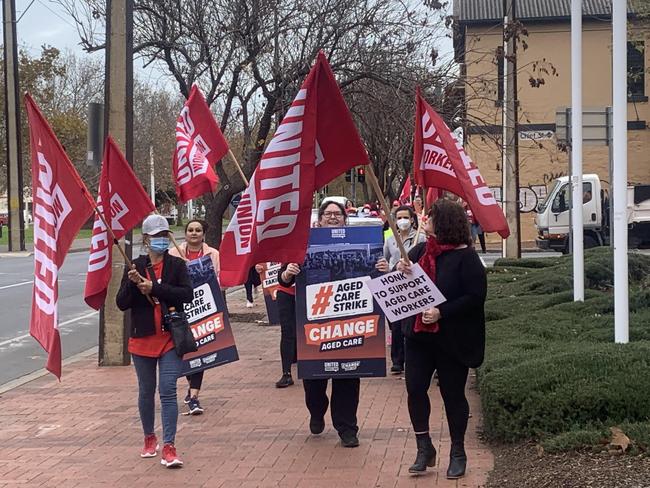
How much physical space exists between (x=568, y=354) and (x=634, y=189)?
25.9 metres

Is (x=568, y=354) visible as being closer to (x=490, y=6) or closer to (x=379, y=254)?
(x=379, y=254)

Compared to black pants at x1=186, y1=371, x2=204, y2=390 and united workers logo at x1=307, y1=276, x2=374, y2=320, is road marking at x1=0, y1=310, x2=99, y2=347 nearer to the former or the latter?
black pants at x1=186, y1=371, x2=204, y2=390

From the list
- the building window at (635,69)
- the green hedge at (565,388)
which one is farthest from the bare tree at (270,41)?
the building window at (635,69)

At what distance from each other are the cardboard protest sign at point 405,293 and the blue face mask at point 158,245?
1.61 m

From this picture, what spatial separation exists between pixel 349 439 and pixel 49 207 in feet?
9.03

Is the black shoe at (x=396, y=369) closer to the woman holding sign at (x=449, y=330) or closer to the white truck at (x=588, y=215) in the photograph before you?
the woman holding sign at (x=449, y=330)

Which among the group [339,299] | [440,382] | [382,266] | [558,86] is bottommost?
[440,382]

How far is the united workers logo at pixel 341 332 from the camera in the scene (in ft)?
24.9

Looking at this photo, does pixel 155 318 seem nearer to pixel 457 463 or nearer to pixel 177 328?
pixel 177 328

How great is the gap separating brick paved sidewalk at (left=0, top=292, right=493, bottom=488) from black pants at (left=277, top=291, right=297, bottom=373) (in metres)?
0.32

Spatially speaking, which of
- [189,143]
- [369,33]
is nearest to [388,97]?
[369,33]

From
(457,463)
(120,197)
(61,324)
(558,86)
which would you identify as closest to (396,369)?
(120,197)

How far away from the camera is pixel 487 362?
788cm

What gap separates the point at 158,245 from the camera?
7.20 meters
